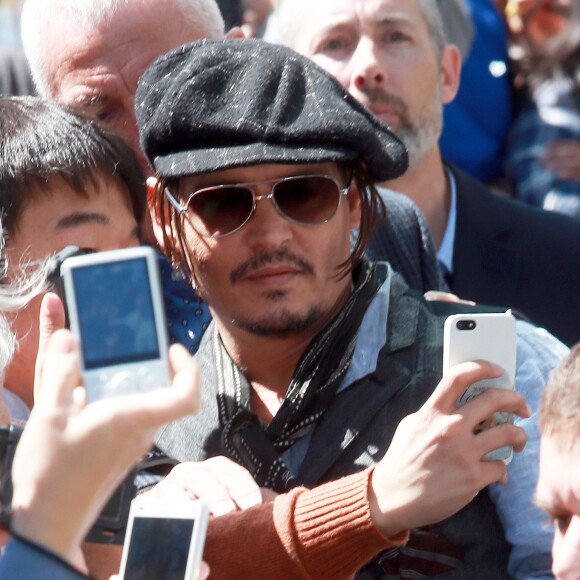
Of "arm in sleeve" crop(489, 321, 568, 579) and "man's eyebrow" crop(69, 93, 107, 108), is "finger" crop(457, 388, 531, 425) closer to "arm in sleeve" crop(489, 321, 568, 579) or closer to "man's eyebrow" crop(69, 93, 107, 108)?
"arm in sleeve" crop(489, 321, 568, 579)

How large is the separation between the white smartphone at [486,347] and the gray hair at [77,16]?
1680 mm

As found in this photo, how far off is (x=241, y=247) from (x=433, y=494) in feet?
2.31

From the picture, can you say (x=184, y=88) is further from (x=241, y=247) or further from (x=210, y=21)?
(x=210, y=21)

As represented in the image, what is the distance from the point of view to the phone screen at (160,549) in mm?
1943

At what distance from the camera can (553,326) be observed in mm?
3627

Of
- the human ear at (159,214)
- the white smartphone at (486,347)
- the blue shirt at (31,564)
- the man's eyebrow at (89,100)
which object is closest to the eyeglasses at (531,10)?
the man's eyebrow at (89,100)

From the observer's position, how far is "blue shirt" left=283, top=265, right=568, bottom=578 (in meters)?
2.34

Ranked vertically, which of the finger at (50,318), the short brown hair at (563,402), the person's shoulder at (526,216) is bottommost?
the person's shoulder at (526,216)

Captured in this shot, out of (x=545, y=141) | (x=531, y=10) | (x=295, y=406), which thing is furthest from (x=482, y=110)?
(x=295, y=406)

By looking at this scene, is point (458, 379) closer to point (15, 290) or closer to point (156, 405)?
point (156, 405)

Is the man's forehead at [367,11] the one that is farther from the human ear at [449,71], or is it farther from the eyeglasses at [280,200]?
the eyeglasses at [280,200]

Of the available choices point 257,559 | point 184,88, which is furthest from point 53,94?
point 257,559

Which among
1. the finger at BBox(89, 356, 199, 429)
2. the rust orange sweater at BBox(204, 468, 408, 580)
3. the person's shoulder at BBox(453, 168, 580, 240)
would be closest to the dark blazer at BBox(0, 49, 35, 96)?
the person's shoulder at BBox(453, 168, 580, 240)

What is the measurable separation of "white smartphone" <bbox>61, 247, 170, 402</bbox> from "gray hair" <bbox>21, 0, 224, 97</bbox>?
1.91 meters
